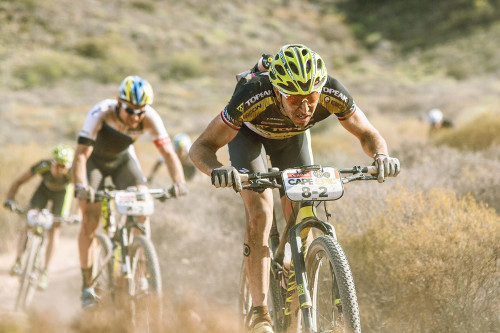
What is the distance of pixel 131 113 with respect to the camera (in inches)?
250

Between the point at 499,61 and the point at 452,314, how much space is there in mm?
45424

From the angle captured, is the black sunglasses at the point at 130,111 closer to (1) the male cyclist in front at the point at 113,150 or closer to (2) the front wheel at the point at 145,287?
(1) the male cyclist in front at the point at 113,150

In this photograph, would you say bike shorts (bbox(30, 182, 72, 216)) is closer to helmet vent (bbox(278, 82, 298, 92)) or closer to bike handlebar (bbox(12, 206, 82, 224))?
bike handlebar (bbox(12, 206, 82, 224))

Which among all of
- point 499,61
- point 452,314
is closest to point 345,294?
point 452,314

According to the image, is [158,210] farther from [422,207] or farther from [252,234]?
[252,234]

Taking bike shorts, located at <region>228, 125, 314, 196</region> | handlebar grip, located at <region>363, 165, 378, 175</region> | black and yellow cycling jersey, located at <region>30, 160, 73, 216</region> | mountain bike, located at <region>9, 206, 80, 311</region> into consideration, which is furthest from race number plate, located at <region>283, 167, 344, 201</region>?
black and yellow cycling jersey, located at <region>30, 160, 73, 216</region>

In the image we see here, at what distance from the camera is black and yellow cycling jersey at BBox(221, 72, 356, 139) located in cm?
420

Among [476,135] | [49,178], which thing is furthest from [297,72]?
[476,135]

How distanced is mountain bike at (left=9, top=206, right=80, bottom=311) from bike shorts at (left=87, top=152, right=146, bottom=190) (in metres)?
1.70

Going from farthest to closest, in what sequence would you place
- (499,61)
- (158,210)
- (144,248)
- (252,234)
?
1. (499,61)
2. (158,210)
3. (144,248)
4. (252,234)

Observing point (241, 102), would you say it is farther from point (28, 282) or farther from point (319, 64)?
point (28, 282)

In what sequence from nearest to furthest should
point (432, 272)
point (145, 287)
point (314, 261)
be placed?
point (314, 261) → point (432, 272) → point (145, 287)

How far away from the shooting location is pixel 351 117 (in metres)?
4.44

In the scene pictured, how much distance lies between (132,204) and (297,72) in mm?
2780
